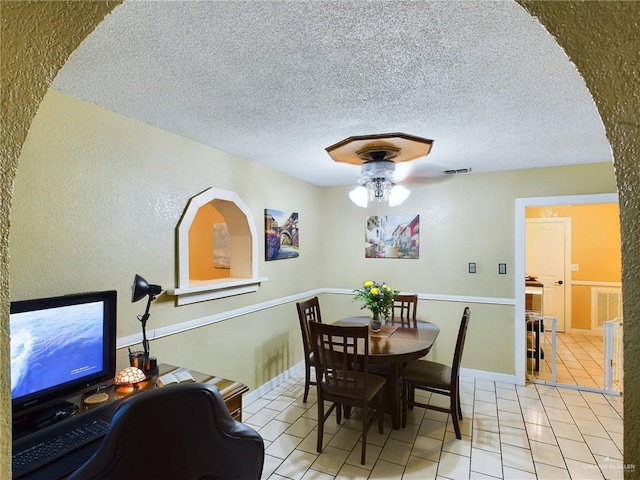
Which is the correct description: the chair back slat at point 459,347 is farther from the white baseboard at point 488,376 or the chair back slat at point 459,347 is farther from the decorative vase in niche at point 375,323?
the white baseboard at point 488,376

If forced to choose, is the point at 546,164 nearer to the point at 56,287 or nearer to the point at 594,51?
the point at 594,51

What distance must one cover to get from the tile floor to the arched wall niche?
3.34 meters

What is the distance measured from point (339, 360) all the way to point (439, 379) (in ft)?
2.69

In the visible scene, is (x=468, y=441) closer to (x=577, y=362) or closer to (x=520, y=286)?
(x=520, y=286)

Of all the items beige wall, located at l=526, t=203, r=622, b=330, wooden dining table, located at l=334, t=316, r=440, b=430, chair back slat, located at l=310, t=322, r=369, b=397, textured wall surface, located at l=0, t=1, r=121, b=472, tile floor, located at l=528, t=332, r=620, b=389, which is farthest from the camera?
beige wall, located at l=526, t=203, r=622, b=330

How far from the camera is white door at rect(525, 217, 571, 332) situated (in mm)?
5516

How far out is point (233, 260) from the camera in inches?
129

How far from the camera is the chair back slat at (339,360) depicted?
2326 mm

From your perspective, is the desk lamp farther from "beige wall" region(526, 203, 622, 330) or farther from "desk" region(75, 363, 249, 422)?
"beige wall" region(526, 203, 622, 330)

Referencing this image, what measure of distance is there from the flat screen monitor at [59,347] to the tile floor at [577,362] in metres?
4.14

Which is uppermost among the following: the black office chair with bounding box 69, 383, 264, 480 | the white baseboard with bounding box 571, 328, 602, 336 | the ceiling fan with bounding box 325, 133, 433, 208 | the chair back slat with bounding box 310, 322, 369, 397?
the ceiling fan with bounding box 325, 133, 433, 208

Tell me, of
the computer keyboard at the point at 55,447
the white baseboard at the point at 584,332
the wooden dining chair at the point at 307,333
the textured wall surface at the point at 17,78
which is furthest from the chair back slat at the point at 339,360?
the white baseboard at the point at 584,332

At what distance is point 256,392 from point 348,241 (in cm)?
211

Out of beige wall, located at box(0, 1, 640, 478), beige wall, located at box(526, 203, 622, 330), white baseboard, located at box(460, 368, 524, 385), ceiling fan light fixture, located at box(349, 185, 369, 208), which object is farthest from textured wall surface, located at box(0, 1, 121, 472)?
beige wall, located at box(526, 203, 622, 330)
